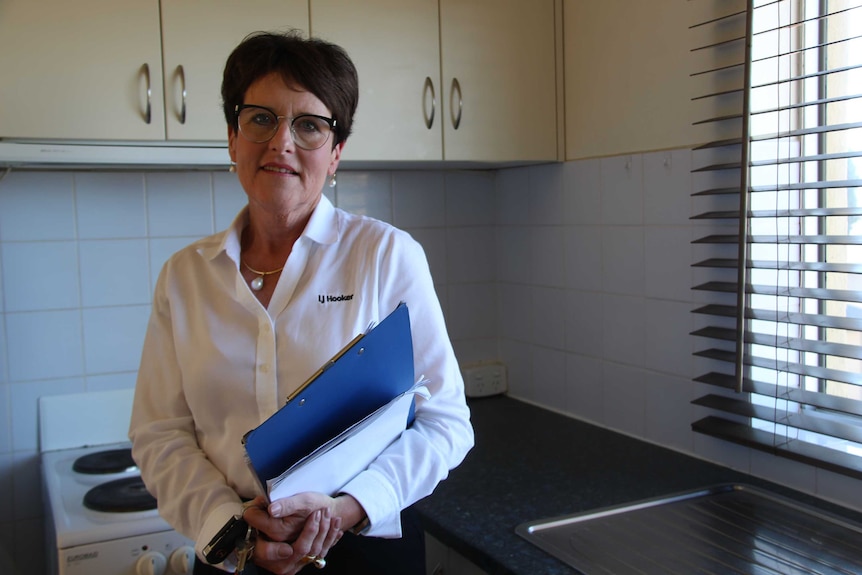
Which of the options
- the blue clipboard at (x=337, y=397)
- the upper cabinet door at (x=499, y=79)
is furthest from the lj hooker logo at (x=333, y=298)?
the upper cabinet door at (x=499, y=79)

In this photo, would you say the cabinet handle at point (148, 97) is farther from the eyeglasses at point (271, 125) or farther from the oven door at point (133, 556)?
the oven door at point (133, 556)

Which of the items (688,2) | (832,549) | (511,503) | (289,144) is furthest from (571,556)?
(688,2)

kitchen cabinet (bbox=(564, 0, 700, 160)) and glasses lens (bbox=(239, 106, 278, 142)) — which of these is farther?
kitchen cabinet (bbox=(564, 0, 700, 160))

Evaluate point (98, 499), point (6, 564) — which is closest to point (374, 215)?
point (98, 499)

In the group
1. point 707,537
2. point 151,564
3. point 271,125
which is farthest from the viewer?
point 151,564

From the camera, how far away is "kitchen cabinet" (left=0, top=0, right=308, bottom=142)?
63.7 inches

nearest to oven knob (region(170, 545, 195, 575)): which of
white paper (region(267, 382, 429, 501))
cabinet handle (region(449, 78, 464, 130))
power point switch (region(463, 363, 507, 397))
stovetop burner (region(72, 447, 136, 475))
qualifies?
stovetop burner (region(72, 447, 136, 475))

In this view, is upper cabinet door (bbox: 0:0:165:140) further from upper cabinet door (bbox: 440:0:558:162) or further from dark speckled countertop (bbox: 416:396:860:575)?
dark speckled countertop (bbox: 416:396:860:575)

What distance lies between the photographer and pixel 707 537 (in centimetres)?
144

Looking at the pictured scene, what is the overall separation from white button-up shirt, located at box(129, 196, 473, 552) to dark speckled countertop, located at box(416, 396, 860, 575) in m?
0.33

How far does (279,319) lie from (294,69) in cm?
36

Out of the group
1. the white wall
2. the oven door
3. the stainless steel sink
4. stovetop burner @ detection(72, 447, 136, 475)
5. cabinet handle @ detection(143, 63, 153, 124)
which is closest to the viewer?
the stainless steel sink

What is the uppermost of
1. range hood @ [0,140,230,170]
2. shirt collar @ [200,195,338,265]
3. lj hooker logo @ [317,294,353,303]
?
range hood @ [0,140,230,170]

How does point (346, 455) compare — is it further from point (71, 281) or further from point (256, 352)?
point (71, 281)
